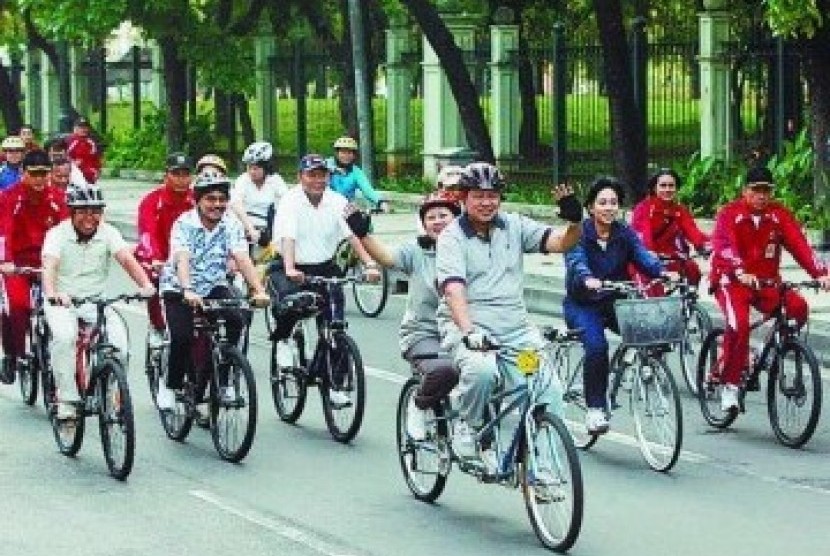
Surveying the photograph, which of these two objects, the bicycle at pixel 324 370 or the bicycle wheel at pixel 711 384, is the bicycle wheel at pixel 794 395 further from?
the bicycle at pixel 324 370

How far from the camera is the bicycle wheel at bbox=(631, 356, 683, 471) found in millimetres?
13070

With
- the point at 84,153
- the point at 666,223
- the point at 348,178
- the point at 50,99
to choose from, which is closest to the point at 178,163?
the point at 666,223

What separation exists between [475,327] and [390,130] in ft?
102

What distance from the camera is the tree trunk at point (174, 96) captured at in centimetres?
4638

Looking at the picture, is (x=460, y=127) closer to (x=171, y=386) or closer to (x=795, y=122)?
(x=795, y=122)

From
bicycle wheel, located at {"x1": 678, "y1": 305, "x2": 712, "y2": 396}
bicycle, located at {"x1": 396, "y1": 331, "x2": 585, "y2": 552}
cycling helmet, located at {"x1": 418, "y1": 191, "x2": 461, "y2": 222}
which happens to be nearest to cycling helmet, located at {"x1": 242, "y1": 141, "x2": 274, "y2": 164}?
bicycle wheel, located at {"x1": 678, "y1": 305, "x2": 712, "y2": 396}

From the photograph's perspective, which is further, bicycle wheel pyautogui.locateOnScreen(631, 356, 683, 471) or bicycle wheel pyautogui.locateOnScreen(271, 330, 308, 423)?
bicycle wheel pyautogui.locateOnScreen(271, 330, 308, 423)

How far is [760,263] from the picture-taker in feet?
48.4

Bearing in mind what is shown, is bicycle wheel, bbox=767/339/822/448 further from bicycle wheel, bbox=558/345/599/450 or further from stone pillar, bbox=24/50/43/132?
stone pillar, bbox=24/50/43/132

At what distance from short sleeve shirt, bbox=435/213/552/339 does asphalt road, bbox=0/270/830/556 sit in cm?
100

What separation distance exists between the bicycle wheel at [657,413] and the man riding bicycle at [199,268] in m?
2.42

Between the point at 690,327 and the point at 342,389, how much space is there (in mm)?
3836

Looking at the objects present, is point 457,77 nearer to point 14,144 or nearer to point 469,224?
point 14,144

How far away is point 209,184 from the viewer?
14.5m
